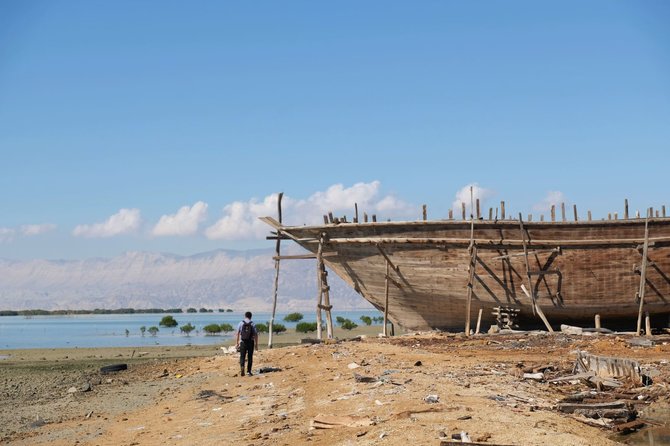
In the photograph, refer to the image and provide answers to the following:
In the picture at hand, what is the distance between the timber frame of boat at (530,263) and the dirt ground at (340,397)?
209cm

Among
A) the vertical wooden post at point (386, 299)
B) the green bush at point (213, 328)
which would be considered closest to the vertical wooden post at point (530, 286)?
the vertical wooden post at point (386, 299)

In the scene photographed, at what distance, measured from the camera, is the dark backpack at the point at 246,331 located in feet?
57.2

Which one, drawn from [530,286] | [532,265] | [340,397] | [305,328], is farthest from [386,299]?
[305,328]

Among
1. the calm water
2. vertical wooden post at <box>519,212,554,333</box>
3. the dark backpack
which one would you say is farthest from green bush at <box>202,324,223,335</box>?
the dark backpack

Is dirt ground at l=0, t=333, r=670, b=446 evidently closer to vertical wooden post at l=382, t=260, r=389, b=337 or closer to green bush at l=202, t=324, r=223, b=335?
vertical wooden post at l=382, t=260, r=389, b=337

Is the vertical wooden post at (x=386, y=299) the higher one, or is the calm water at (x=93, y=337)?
the vertical wooden post at (x=386, y=299)

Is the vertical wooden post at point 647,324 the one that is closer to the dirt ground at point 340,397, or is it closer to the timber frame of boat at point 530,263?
the timber frame of boat at point 530,263

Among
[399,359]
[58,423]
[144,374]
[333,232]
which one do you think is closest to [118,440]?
[58,423]

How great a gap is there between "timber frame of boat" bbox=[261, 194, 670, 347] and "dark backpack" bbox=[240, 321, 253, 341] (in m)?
6.96

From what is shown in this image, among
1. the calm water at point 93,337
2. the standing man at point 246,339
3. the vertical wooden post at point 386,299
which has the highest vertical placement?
the vertical wooden post at point 386,299

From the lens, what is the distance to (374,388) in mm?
12336

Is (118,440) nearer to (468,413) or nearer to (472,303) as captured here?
(468,413)

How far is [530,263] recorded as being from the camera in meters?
23.7

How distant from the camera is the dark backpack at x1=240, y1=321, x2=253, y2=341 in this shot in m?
17.4
